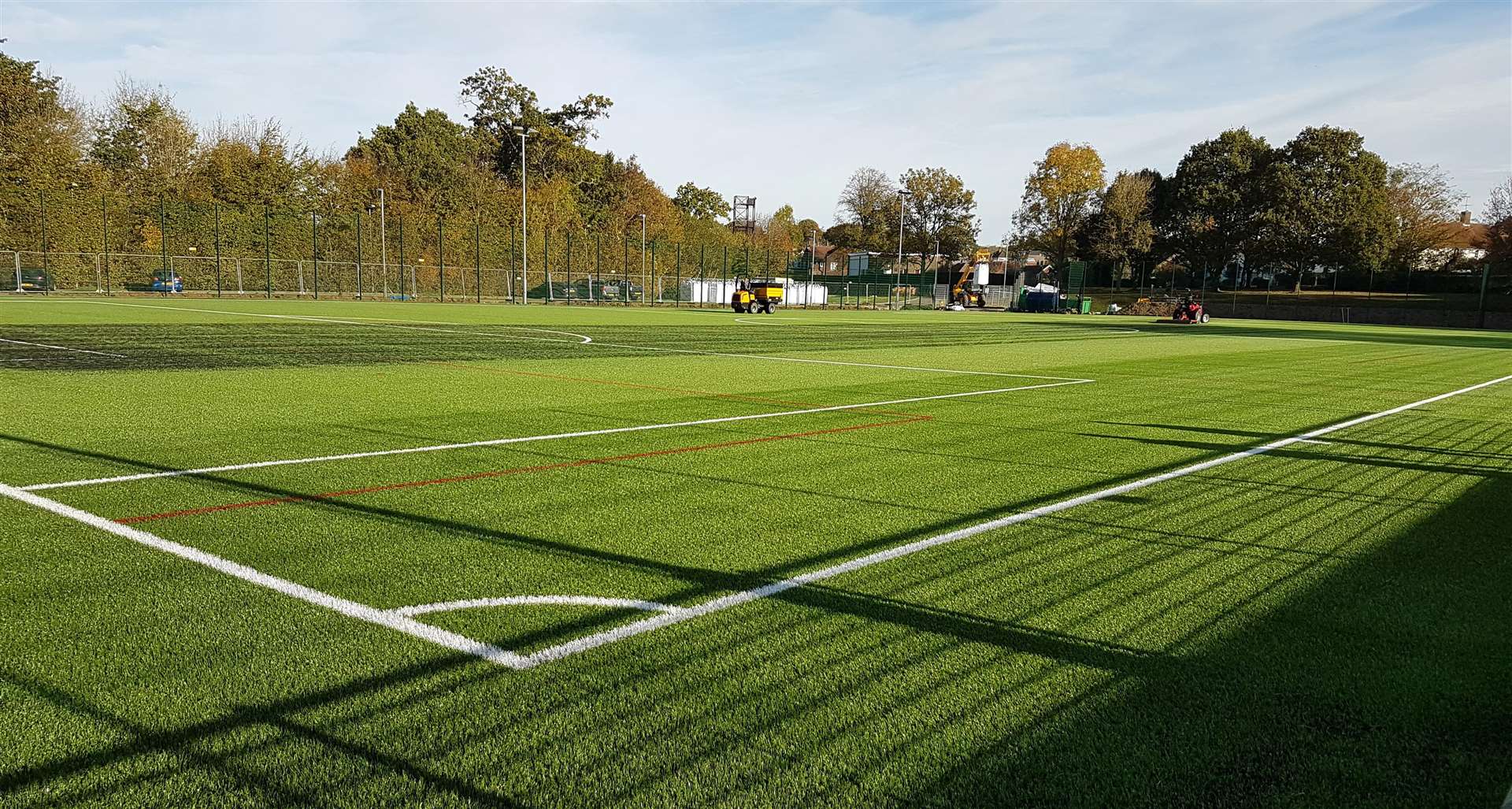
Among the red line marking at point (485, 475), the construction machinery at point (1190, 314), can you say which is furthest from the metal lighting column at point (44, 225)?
the construction machinery at point (1190, 314)

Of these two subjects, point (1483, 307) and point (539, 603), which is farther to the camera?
point (1483, 307)

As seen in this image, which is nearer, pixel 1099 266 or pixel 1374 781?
pixel 1374 781

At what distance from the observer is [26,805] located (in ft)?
7.27

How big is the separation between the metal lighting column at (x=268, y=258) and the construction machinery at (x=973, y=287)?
44.2m

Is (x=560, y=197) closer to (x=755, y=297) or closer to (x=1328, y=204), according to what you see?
(x=755, y=297)

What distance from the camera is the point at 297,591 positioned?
145 inches

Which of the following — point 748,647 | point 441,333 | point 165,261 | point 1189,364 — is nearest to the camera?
point 748,647

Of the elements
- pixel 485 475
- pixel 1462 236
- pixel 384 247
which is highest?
pixel 1462 236

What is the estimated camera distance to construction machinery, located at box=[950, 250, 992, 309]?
66062mm

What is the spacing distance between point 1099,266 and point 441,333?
3012 inches

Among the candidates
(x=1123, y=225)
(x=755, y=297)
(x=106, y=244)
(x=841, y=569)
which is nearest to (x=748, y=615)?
(x=841, y=569)

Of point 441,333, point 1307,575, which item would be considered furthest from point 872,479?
point 441,333

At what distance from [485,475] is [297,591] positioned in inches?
90.2

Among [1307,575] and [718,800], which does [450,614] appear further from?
[1307,575]
